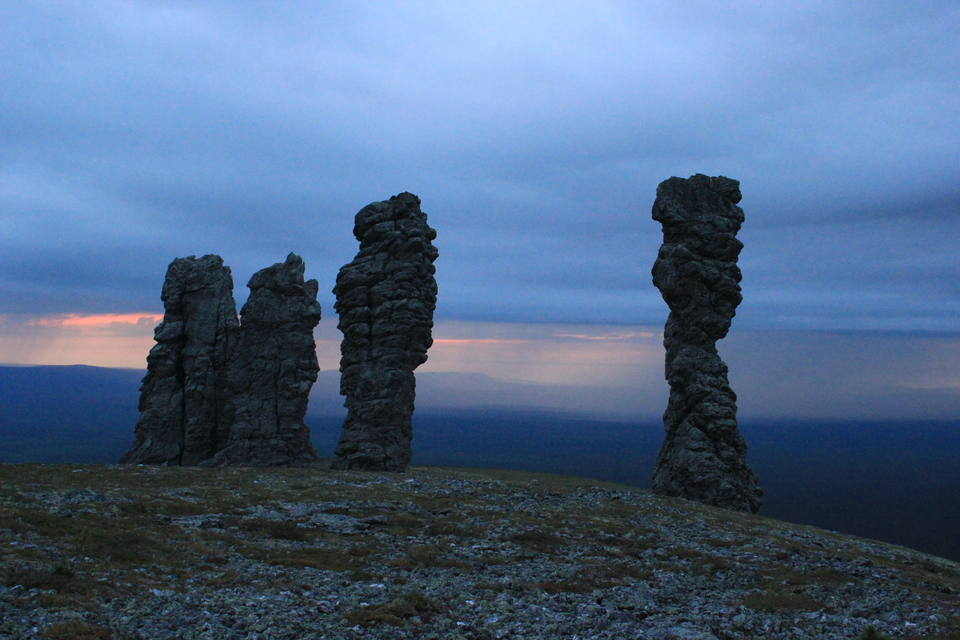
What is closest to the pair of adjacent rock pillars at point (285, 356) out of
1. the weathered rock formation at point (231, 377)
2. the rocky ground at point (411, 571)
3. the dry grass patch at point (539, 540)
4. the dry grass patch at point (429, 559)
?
the weathered rock formation at point (231, 377)

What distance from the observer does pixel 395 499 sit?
1599 inches

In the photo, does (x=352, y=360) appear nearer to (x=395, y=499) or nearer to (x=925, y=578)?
(x=395, y=499)

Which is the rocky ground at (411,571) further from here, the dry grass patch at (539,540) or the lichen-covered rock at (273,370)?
the lichen-covered rock at (273,370)

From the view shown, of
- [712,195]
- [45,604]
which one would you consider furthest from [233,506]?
[712,195]

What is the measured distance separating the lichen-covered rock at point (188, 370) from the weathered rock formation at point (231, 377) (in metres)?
0.10

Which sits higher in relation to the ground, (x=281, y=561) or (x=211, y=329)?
(x=211, y=329)

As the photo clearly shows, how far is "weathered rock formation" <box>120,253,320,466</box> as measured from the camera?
68.1 metres

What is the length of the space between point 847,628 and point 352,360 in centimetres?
5245

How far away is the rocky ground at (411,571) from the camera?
1961 centimetres

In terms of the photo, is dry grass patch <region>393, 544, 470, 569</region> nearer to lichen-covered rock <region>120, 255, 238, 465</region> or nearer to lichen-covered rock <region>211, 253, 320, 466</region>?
lichen-covered rock <region>211, 253, 320, 466</region>

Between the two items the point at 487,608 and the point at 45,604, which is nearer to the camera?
the point at 45,604

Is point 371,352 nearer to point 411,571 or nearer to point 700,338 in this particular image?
point 700,338

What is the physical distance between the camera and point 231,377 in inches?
2729

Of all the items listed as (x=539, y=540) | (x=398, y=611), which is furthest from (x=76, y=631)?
(x=539, y=540)
